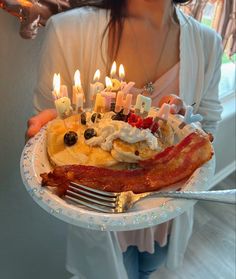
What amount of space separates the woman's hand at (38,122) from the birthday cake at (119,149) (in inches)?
1.5

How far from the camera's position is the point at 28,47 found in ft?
2.79

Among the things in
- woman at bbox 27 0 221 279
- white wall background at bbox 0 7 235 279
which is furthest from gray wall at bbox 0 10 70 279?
woman at bbox 27 0 221 279

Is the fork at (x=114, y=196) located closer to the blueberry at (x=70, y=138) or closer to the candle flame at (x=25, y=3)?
the blueberry at (x=70, y=138)

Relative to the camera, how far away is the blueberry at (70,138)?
1.84ft

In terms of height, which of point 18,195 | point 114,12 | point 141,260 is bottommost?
point 141,260

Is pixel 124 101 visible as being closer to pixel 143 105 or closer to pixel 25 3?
pixel 143 105

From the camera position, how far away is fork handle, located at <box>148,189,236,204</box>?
0.46 metres

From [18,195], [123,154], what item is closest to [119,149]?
[123,154]

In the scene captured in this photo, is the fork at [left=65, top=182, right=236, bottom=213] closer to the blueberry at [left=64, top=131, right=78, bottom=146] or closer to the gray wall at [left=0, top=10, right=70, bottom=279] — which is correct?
the blueberry at [left=64, top=131, right=78, bottom=146]

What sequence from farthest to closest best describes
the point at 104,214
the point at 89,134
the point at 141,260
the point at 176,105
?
the point at 141,260, the point at 176,105, the point at 89,134, the point at 104,214

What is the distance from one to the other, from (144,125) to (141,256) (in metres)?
0.56

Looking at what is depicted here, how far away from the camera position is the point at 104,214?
47 centimetres

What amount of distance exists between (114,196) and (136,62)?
464 millimetres

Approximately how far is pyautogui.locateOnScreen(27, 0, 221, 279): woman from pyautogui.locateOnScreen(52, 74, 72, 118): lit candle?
183 mm
